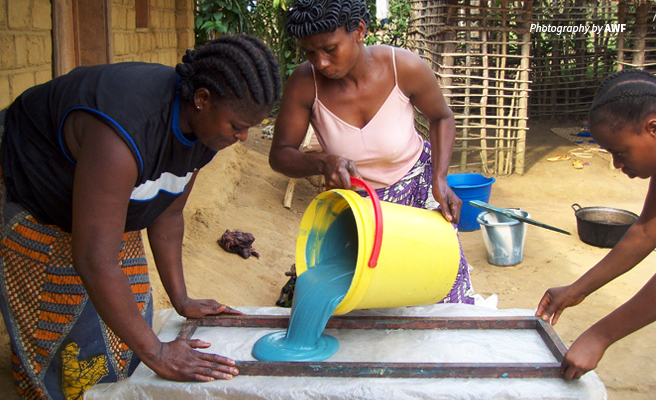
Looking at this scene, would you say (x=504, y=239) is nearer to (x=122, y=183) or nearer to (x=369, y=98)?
(x=369, y=98)

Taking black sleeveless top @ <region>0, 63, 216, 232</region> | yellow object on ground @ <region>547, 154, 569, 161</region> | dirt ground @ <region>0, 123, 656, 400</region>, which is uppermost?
black sleeveless top @ <region>0, 63, 216, 232</region>

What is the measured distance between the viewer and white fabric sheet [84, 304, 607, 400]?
1.85 m

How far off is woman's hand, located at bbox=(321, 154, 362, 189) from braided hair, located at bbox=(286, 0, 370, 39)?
0.47 m

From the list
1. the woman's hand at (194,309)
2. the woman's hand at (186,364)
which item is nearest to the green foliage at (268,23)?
the woman's hand at (194,309)

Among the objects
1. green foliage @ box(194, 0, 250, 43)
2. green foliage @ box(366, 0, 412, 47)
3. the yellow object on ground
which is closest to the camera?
green foliage @ box(194, 0, 250, 43)

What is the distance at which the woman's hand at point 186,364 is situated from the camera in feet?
5.98

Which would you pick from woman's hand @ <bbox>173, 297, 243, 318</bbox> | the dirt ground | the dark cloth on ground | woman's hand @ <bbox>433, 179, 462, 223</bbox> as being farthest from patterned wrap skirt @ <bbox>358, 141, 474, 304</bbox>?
the dark cloth on ground

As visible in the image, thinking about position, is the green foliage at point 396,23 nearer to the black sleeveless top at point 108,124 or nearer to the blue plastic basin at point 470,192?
the blue plastic basin at point 470,192

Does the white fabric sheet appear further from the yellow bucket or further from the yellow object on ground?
the yellow object on ground

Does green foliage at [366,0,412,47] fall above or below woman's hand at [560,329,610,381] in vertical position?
above

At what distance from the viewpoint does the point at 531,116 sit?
11336 mm

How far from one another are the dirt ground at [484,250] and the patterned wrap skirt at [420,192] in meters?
1.42

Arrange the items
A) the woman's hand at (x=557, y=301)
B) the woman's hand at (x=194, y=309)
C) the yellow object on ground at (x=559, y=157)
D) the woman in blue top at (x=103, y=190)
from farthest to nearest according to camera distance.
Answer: the yellow object on ground at (x=559, y=157) < the woman's hand at (x=194, y=309) < the woman's hand at (x=557, y=301) < the woman in blue top at (x=103, y=190)

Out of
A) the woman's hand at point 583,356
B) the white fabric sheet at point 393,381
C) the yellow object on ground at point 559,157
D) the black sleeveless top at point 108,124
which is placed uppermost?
the black sleeveless top at point 108,124
